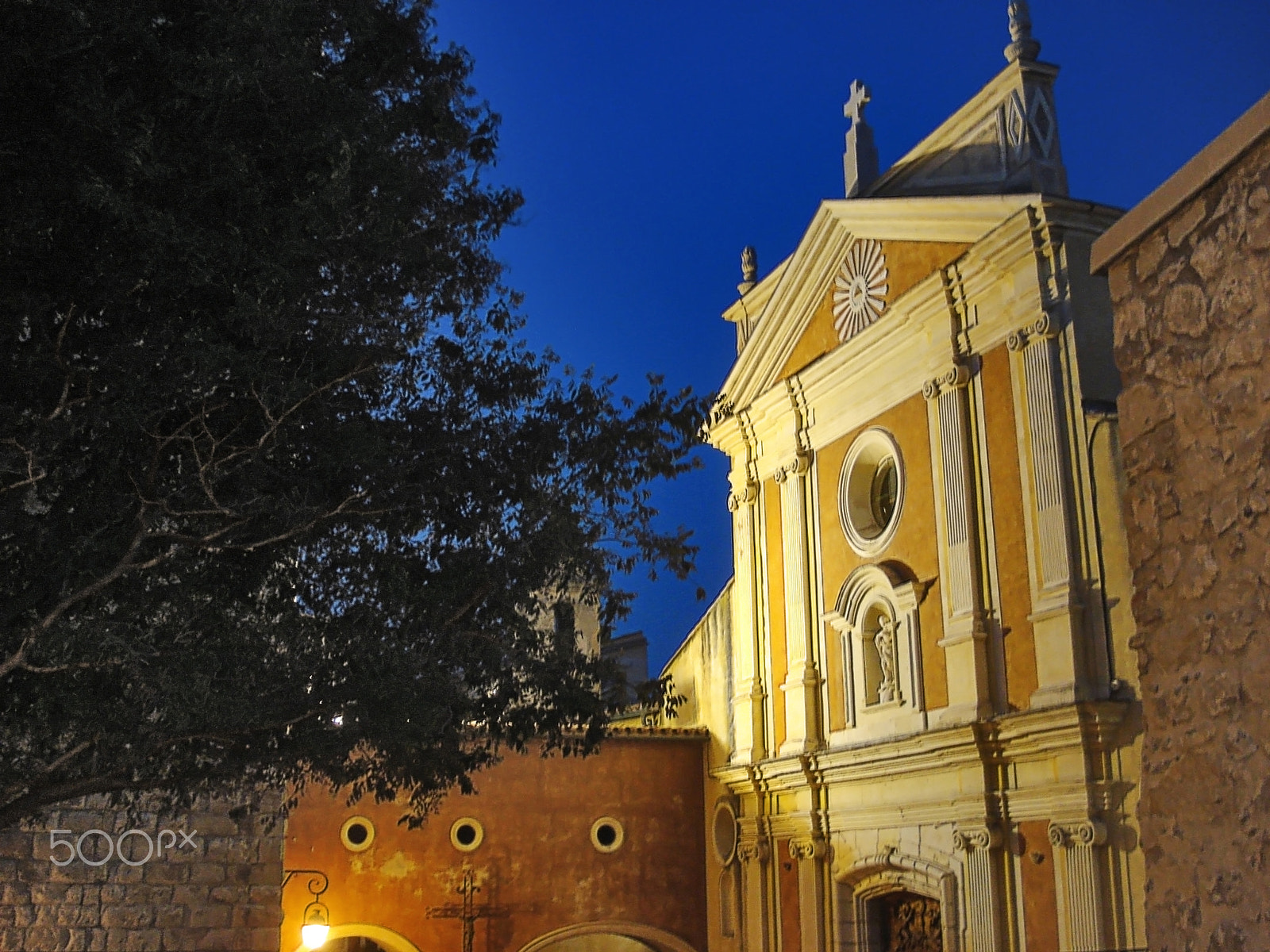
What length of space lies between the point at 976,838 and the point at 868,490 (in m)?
4.35

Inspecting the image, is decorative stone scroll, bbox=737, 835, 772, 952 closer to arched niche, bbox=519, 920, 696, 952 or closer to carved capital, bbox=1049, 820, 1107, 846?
arched niche, bbox=519, 920, 696, 952

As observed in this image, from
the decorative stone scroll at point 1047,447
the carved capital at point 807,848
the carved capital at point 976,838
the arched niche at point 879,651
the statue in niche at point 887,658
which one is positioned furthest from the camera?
the carved capital at point 807,848

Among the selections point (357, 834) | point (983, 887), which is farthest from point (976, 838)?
point (357, 834)

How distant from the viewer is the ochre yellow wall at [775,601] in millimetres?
16422

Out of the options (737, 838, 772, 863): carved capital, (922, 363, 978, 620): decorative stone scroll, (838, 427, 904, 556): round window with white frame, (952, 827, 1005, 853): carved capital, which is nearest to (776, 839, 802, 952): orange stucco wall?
(737, 838, 772, 863): carved capital

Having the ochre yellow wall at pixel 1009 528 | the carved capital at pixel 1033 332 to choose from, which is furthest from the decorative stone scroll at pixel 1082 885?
the carved capital at pixel 1033 332

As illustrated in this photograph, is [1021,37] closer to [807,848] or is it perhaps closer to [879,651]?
[879,651]

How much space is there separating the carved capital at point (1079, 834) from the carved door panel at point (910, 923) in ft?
6.86

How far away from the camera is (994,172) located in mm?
13914

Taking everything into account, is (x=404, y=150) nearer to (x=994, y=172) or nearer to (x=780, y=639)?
(x=994, y=172)

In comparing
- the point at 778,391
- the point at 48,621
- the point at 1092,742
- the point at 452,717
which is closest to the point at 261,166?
the point at 48,621

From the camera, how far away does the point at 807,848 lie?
1528cm

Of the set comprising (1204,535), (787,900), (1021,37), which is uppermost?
(1021,37)

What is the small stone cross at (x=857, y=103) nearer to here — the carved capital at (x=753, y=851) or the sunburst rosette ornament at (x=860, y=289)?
the sunburst rosette ornament at (x=860, y=289)
